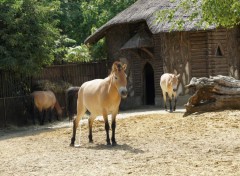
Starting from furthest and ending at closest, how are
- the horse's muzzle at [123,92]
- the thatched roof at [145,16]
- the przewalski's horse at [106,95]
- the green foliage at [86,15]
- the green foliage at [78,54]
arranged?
1. the green foliage at [86,15]
2. the green foliage at [78,54]
3. the thatched roof at [145,16]
4. the przewalski's horse at [106,95]
5. the horse's muzzle at [123,92]

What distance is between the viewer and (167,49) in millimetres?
21297

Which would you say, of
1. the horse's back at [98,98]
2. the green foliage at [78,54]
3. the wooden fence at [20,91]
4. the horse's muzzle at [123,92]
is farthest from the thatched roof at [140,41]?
the horse's muzzle at [123,92]

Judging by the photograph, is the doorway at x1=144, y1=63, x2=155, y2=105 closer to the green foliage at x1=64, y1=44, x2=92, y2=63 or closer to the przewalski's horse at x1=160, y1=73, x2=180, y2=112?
the green foliage at x1=64, y1=44, x2=92, y2=63

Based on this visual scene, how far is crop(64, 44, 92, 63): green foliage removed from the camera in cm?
2711

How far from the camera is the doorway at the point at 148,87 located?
2402 centimetres

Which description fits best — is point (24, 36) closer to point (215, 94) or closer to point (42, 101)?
point (42, 101)

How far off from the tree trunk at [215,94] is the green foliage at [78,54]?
13.4m

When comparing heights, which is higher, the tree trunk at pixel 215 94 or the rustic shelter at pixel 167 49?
the rustic shelter at pixel 167 49

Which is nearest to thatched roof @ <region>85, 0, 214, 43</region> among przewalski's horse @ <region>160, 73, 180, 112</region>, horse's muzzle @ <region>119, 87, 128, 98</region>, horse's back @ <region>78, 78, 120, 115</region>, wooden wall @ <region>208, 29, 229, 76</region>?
wooden wall @ <region>208, 29, 229, 76</region>

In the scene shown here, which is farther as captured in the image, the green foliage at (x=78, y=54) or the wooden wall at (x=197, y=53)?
the green foliage at (x=78, y=54)

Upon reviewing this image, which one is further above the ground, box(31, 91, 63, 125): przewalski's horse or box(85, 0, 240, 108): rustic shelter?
box(85, 0, 240, 108): rustic shelter

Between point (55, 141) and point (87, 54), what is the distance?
16.6 meters

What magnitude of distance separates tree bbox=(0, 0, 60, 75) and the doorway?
7194 mm

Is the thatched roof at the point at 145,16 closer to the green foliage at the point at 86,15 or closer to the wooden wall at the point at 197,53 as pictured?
the wooden wall at the point at 197,53
